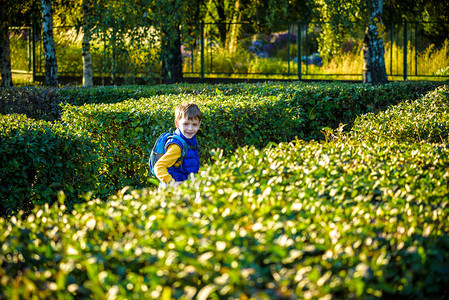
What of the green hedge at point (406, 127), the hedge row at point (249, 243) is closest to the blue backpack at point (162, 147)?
the hedge row at point (249, 243)

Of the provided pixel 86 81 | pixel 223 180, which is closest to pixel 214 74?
pixel 86 81

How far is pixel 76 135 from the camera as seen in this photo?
5.03m

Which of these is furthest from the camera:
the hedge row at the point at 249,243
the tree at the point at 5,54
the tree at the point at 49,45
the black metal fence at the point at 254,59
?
the black metal fence at the point at 254,59

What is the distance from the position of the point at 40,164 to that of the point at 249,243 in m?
3.28

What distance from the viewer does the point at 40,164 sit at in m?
4.74

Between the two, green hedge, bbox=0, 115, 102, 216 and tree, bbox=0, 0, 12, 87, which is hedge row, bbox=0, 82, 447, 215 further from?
tree, bbox=0, 0, 12, 87

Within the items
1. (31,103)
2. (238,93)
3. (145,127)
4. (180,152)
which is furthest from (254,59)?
(180,152)

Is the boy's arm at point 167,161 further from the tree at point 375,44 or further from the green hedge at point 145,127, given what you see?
the tree at point 375,44

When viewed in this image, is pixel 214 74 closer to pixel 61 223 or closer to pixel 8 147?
pixel 8 147

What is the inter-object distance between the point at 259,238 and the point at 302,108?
6.79m

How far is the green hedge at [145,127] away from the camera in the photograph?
563 centimetres

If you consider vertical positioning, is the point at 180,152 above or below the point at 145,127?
below

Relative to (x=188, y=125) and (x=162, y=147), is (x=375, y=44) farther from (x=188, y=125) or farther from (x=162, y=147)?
(x=162, y=147)

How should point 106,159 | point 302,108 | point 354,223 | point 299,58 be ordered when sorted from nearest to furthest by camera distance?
point 354,223
point 106,159
point 302,108
point 299,58
